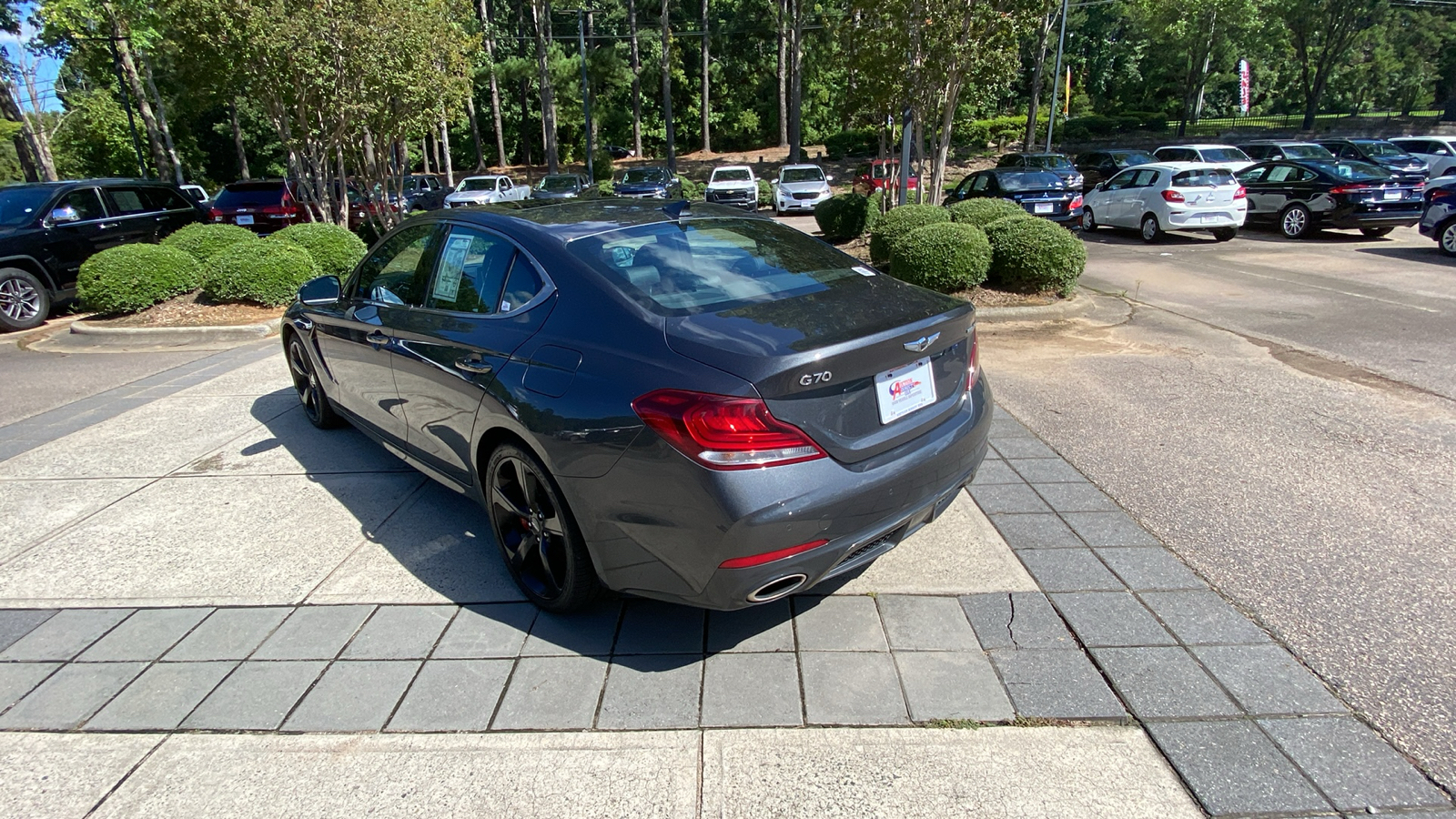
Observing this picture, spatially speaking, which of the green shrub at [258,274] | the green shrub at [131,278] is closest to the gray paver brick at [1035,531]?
the green shrub at [258,274]

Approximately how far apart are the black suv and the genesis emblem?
1188cm

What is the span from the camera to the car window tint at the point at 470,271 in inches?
134

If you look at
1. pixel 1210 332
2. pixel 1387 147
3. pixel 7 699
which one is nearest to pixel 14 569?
pixel 7 699

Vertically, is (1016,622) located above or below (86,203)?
below

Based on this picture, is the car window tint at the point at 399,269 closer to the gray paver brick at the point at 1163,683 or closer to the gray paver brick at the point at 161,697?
the gray paver brick at the point at 161,697

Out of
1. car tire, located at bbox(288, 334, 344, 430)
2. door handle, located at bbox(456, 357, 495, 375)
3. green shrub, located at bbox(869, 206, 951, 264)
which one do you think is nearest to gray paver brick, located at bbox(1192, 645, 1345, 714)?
door handle, located at bbox(456, 357, 495, 375)

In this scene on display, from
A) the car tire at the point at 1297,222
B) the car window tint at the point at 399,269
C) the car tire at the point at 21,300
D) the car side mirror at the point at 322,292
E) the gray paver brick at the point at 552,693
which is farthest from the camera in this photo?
the car tire at the point at 1297,222

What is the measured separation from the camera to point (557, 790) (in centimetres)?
239

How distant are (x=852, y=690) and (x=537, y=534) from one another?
1380 millimetres

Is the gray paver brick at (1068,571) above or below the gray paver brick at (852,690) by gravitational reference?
above

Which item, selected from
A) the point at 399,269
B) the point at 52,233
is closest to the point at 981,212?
the point at 399,269

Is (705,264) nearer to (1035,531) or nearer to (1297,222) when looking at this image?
(1035,531)

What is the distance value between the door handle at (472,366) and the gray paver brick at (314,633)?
1.12 meters

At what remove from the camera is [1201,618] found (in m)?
3.07
